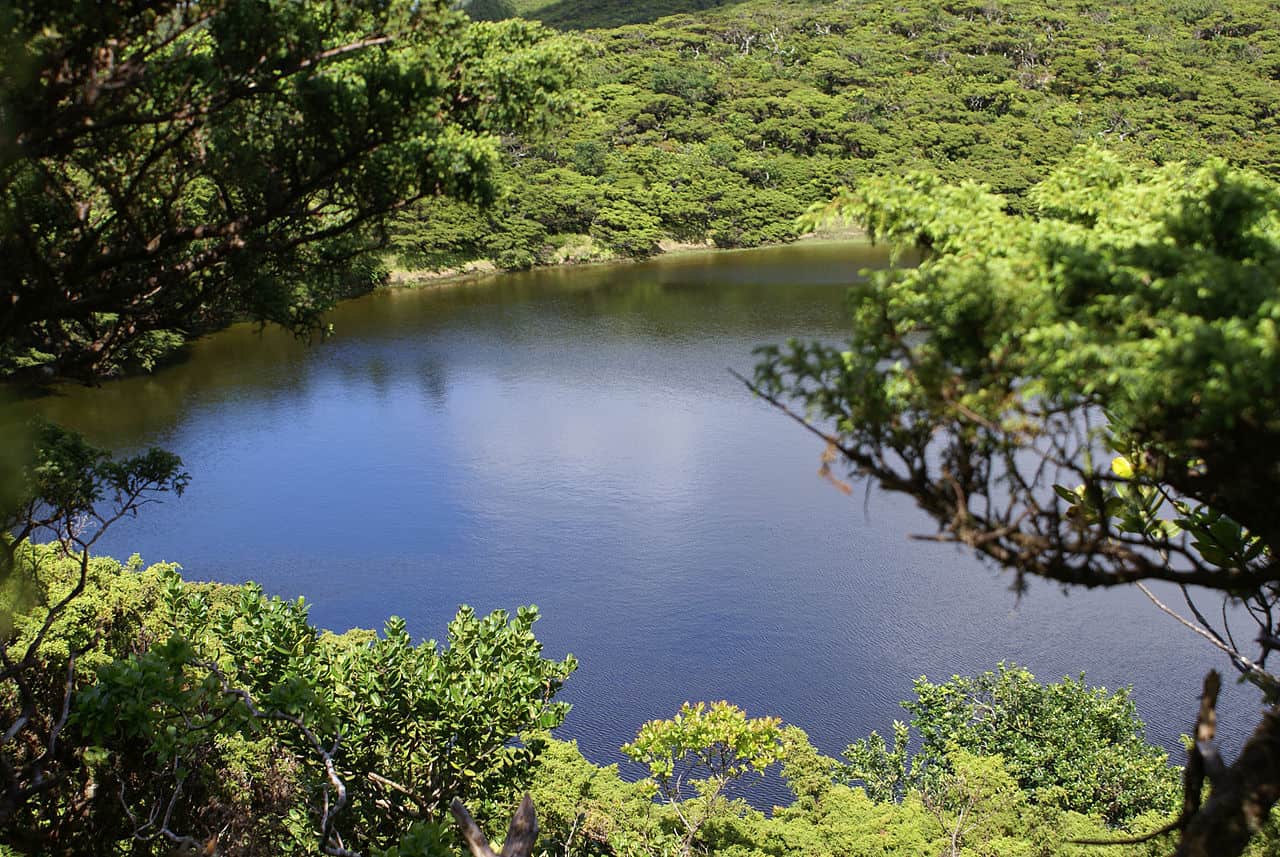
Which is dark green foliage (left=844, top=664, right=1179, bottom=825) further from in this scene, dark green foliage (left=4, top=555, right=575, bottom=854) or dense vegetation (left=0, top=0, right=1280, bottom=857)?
dark green foliage (left=4, top=555, right=575, bottom=854)

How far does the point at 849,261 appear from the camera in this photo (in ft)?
127

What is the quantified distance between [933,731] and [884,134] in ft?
148

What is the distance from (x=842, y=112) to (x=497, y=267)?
892 inches

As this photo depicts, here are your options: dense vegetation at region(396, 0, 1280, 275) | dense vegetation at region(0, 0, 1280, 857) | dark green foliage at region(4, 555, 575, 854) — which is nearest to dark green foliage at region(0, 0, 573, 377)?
dense vegetation at region(0, 0, 1280, 857)

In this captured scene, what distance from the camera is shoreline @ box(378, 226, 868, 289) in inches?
1401

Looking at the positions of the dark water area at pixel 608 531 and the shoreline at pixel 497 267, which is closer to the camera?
the dark water area at pixel 608 531

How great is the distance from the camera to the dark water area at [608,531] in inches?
463

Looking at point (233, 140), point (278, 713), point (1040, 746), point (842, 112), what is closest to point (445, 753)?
point (278, 713)

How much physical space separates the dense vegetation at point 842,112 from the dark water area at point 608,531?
1430 centimetres

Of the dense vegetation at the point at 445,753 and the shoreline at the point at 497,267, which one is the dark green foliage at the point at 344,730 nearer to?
the dense vegetation at the point at 445,753

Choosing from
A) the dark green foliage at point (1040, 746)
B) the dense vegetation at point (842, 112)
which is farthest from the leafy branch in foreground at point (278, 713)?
the dense vegetation at point (842, 112)

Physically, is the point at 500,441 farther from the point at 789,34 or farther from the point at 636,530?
the point at 789,34

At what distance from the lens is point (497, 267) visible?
38531 mm

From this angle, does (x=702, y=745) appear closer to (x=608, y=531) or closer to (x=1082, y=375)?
(x=1082, y=375)
